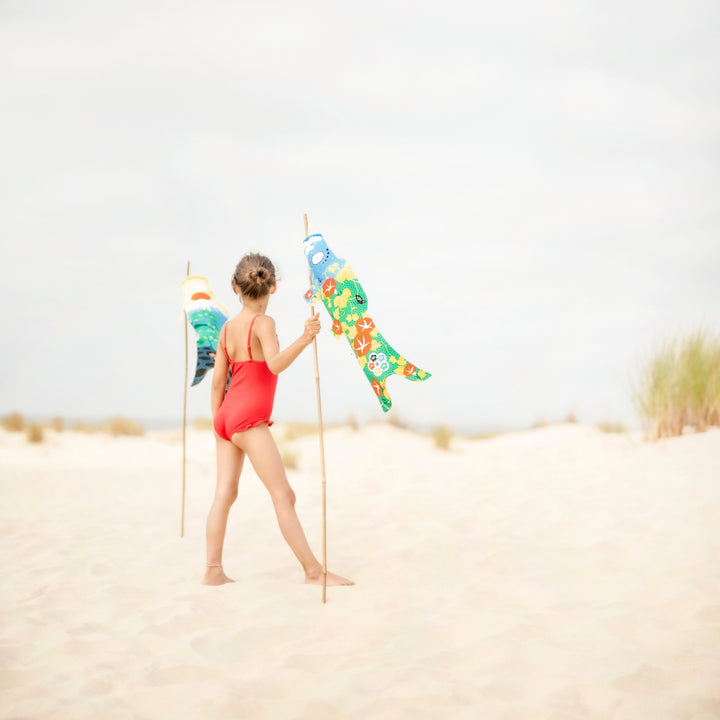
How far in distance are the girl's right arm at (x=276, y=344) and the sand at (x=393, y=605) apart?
119 cm

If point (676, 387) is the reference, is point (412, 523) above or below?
below

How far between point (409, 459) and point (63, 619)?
7154 mm

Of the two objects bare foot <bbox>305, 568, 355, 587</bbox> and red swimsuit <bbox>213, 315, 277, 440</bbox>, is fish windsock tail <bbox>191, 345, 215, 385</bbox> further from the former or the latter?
bare foot <bbox>305, 568, 355, 587</bbox>

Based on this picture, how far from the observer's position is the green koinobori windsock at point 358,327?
3.75m

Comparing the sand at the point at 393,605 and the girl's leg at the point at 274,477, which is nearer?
the sand at the point at 393,605

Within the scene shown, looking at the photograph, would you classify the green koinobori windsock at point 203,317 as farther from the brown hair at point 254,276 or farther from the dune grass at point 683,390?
the dune grass at point 683,390

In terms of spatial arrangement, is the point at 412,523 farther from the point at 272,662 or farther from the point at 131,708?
the point at 131,708

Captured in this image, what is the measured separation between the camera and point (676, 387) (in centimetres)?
841

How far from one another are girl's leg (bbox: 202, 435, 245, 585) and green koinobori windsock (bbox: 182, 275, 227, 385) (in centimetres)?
100

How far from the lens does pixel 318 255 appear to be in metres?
3.84

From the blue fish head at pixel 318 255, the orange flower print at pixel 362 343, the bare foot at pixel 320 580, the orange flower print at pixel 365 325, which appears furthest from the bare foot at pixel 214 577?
the blue fish head at pixel 318 255

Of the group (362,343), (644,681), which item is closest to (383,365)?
(362,343)

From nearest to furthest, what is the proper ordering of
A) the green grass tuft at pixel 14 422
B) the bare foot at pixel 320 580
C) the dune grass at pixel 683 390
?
the bare foot at pixel 320 580
the dune grass at pixel 683 390
the green grass tuft at pixel 14 422

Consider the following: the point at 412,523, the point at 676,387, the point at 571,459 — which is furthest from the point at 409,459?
the point at 412,523
